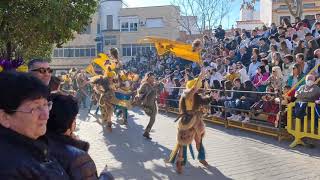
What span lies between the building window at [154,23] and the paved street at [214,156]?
48283 mm

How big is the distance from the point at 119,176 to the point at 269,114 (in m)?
5.16

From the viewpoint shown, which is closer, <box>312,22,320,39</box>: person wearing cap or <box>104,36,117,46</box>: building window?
<box>312,22,320,39</box>: person wearing cap

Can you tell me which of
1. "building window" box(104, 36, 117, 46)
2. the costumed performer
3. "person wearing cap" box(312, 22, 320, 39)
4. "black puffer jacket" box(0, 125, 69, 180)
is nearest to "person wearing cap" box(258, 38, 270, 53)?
"person wearing cap" box(312, 22, 320, 39)

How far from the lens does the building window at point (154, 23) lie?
2403 inches

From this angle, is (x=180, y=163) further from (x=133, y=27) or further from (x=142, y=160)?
(x=133, y=27)

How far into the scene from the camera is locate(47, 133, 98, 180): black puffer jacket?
8.49ft

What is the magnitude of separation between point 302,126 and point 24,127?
29.4 feet

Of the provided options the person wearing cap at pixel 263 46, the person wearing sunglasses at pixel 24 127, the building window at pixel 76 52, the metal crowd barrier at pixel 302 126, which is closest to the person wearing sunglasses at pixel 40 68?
the person wearing sunglasses at pixel 24 127

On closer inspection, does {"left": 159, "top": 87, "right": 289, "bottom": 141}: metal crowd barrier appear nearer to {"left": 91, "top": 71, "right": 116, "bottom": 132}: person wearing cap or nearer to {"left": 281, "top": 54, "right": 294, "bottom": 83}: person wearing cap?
{"left": 281, "top": 54, "right": 294, "bottom": 83}: person wearing cap

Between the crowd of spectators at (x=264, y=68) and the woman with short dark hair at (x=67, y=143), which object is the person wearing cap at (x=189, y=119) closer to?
the crowd of spectators at (x=264, y=68)

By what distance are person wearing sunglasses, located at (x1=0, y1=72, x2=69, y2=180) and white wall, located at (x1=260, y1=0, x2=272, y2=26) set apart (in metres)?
45.9

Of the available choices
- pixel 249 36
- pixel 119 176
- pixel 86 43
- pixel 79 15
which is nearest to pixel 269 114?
pixel 119 176

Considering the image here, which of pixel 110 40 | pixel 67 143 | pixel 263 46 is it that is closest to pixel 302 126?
pixel 263 46

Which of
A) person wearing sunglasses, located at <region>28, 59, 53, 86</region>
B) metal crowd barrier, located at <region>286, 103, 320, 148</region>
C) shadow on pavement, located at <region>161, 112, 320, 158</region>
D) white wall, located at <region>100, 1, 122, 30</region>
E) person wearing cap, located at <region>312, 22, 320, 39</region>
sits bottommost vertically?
shadow on pavement, located at <region>161, 112, 320, 158</region>
